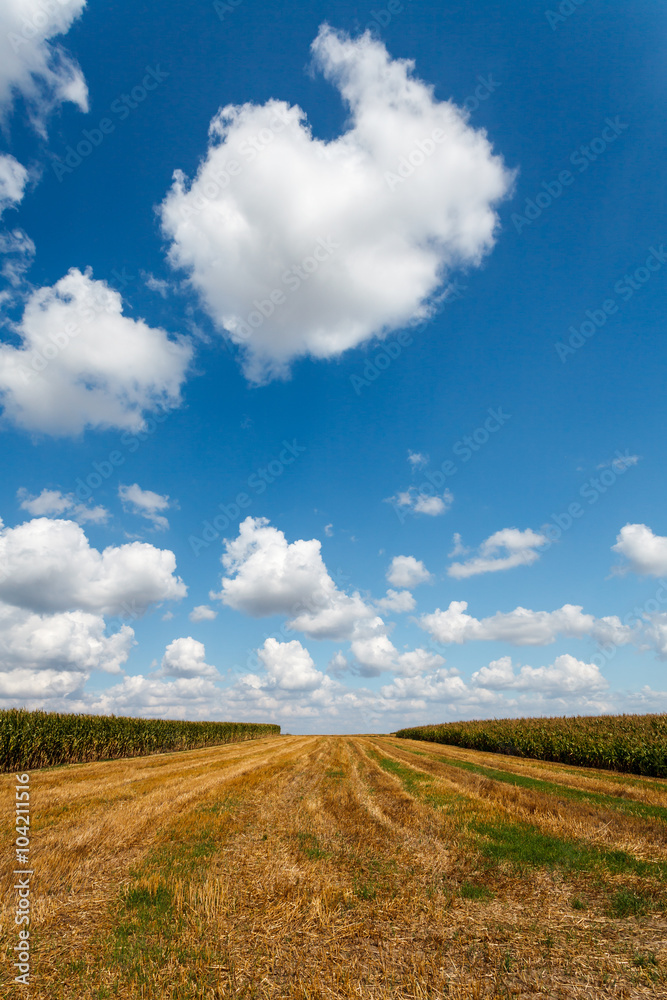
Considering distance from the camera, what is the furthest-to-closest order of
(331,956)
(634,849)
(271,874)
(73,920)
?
1. (634,849)
2. (271,874)
3. (73,920)
4. (331,956)

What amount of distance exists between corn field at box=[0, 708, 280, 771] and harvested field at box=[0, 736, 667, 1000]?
17.3m

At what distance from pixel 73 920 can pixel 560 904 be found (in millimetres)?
6216

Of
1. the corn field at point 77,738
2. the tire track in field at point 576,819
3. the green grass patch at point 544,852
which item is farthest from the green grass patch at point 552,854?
the corn field at point 77,738

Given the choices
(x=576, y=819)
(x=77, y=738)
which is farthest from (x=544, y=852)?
(x=77, y=738)

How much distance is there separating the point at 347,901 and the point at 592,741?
27.2 meters

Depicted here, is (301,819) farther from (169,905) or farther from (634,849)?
(634,849)

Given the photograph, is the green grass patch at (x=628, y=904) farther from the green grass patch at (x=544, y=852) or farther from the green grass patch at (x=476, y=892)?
the green grass patch at (x=476, y=892)

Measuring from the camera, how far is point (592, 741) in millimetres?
26516

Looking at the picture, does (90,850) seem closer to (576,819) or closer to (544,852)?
(544,852)

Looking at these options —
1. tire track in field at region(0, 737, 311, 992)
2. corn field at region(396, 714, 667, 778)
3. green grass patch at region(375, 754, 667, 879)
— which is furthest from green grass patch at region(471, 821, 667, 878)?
corn field at region(396, 714, 667, 778)

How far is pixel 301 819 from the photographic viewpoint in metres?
10.6

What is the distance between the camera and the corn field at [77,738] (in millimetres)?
24953

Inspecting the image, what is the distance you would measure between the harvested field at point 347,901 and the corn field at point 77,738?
17278mm

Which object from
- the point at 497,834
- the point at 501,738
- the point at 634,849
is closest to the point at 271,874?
the point at 497,834
